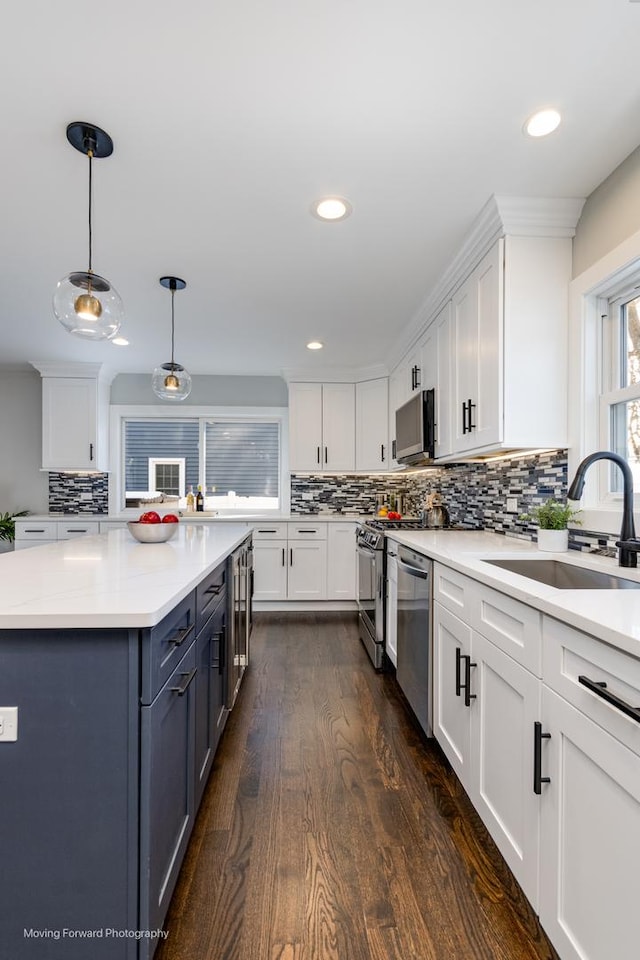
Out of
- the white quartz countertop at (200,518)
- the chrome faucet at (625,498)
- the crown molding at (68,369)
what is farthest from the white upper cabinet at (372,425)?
the chrome faucet at (625,498)

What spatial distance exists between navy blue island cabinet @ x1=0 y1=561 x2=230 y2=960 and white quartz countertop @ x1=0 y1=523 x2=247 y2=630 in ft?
0.16

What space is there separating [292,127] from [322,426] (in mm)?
3470

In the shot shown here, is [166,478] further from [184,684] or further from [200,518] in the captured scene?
[184,684]

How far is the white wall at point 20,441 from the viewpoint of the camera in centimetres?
524

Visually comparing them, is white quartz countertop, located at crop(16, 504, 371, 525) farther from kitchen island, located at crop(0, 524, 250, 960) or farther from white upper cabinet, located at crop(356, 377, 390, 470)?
kitchen island, located at crop(0, 524, 250, 960)

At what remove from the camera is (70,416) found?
5.00 m

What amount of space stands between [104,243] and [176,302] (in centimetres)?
81

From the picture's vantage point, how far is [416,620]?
243 cm

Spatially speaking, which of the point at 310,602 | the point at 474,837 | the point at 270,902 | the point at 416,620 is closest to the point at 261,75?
the point at 416,620

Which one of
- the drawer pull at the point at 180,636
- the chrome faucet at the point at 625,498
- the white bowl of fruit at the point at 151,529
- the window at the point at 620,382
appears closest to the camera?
the drawer pull at the point at 180,636

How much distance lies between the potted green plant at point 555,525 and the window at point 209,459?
3.57 metres

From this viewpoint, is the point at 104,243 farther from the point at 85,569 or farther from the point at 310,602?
the point at 310,602

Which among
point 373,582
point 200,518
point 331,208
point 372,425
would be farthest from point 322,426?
point 331,208

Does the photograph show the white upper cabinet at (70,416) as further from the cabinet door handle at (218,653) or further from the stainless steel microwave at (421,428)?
the cabinet door handle at (218,653)
